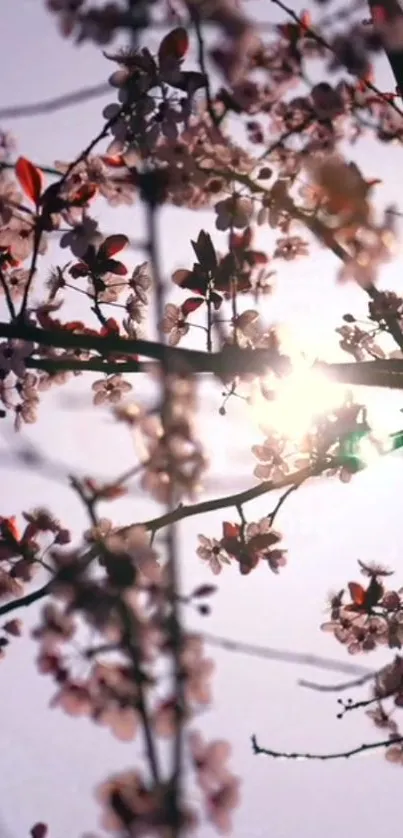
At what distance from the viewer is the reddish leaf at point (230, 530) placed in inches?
194

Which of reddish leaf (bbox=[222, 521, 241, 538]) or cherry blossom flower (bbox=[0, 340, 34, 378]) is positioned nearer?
cherry blossom flower (bbox=[0, 340, 34, 378])

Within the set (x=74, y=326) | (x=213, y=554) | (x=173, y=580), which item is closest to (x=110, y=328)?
(x=74, y=326)

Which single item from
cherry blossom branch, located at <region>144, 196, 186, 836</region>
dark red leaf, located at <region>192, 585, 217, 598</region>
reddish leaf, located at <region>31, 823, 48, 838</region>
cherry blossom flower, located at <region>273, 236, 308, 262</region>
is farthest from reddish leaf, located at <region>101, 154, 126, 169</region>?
reddish leaf, located at <region>31, 823, 48, 838</region>

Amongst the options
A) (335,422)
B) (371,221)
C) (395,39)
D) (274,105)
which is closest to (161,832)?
(371,221)

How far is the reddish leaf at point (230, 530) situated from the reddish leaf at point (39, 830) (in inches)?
74.4

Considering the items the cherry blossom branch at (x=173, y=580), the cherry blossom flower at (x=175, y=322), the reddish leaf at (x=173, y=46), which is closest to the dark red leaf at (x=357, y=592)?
the cherry blossom flower at (x=175, y=322)

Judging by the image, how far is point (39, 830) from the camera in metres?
3.51

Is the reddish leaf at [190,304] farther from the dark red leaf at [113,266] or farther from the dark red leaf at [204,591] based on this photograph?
the dark red leaf at [204,591]

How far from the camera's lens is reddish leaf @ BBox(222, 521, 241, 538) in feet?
16.2

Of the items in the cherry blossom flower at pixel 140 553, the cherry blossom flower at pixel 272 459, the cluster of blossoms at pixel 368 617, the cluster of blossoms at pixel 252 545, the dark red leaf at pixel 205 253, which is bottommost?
the cherry blossom flower at pixel 140 553

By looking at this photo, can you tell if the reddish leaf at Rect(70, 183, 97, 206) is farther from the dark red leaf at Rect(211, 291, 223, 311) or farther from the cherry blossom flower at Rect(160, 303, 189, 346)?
the cherry blossom flower at Rect(160, 303, 189, 346)

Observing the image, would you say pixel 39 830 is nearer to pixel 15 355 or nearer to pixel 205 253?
pixel 15 355

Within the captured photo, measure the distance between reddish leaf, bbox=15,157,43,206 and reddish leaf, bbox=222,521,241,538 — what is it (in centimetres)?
219

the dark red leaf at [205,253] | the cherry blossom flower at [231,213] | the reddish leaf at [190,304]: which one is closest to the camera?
the cherry blossom flower at [231,213]
